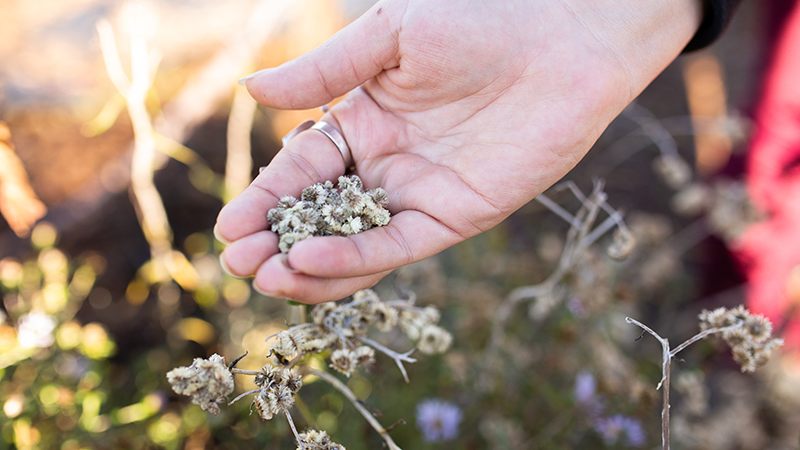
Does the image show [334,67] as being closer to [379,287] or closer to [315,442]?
[315,442]

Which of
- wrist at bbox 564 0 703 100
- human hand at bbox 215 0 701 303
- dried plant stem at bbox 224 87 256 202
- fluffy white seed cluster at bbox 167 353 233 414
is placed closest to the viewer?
fluffy white seed cluster at bbox 167 353 233 414

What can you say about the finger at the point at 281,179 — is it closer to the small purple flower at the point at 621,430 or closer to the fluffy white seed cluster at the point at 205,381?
the fluffy white seed cluster at the point at 205,381

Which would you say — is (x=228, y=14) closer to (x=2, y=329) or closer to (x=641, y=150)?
(x=641, y=150)

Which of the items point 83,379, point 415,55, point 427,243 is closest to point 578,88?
point 415,55

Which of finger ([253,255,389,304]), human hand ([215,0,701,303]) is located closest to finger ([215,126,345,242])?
human hand ([215,0,701,303])

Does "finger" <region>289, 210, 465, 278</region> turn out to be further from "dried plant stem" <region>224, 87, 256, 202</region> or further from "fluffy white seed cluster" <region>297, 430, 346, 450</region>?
"dried plant stem" <region>224, 87, 256, 202</region>

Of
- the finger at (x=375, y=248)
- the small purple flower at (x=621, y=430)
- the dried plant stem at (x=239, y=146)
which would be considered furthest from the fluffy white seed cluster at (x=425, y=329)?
the dried plant stem at (x=239, y=146)
